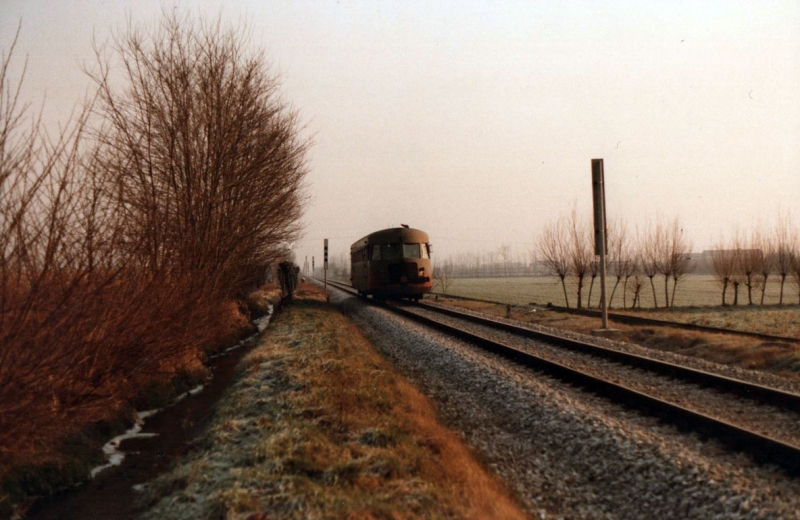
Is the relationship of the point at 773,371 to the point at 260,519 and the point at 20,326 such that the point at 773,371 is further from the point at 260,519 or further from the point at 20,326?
the point at 20,326

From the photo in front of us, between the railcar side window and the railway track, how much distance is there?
1209 cm

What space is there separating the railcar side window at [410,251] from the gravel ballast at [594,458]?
15.4 meters

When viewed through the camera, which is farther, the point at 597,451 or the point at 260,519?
the point at 597,451

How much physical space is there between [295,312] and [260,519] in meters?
17.7

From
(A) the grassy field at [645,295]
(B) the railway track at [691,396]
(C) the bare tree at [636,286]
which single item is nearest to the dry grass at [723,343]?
(B) the railway track at [691,396]

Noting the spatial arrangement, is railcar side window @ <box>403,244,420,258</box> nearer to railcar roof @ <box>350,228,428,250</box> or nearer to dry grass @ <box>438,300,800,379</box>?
railcar roof @ <box>350,228,428,250</box>

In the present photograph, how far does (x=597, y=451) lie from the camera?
582 cm

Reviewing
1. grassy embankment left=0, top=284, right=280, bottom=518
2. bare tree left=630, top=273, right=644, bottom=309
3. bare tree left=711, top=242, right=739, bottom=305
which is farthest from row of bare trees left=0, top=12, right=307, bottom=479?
bare tree left=711, top=242, right=739, bottom=305

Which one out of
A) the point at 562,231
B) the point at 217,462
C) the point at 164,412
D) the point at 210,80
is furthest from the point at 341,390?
the point at 562,231

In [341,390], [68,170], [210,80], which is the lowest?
[341,390]

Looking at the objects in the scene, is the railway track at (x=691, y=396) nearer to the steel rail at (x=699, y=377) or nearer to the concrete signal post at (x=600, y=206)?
the steel rail at (x=699, y=377)

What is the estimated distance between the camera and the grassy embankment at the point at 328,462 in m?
4.38

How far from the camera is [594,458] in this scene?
18.7ft

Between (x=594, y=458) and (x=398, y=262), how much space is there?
18930 millimetres
